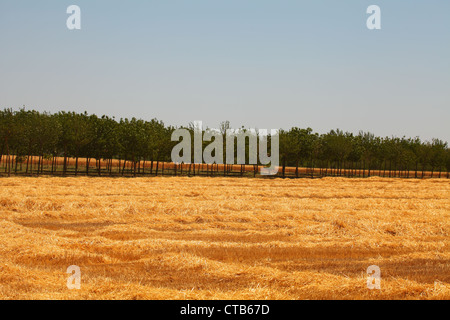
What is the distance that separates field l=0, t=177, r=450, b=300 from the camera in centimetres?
911

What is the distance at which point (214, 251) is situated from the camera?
13.1 metres

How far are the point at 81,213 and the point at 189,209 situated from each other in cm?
466

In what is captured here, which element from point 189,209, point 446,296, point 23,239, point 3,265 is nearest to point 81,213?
point 189,209
